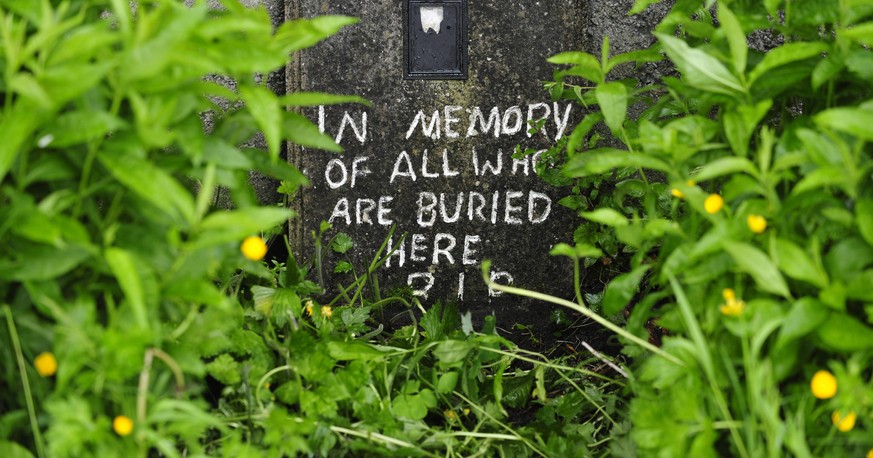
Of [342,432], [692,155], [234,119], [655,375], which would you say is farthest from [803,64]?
[342,432]

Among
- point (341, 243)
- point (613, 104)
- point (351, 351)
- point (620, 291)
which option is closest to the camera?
point (620, 291)

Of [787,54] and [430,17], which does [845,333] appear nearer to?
[787,54]

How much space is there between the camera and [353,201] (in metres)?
2.29

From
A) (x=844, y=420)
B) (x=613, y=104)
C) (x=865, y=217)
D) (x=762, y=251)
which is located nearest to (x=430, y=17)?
(x=613, y=104)

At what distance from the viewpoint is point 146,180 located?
104 cm

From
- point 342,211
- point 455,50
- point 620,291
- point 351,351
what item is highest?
point 455,50

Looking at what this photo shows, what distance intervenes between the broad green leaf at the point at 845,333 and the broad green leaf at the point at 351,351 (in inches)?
34.1

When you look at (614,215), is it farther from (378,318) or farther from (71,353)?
(378,318)

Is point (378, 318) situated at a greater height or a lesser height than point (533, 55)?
lesser

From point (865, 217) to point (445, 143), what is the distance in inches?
52.7

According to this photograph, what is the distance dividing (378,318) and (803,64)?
129 cm

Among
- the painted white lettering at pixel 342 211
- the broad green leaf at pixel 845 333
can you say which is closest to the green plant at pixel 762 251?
the broad green leaf at pixel 845 333

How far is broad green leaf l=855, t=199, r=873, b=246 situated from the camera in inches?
43.1

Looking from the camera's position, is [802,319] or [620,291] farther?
[620,291]
